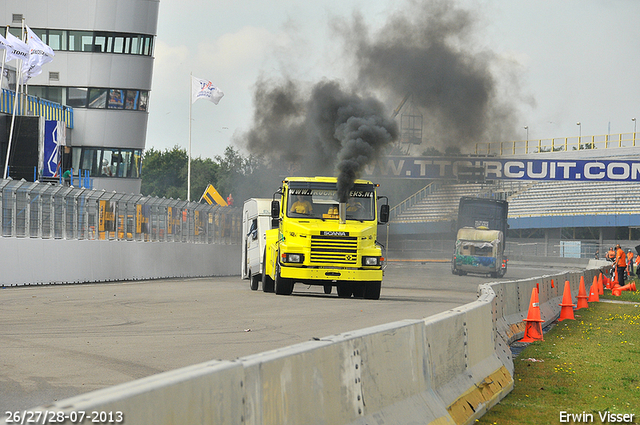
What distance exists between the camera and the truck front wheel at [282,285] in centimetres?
2212

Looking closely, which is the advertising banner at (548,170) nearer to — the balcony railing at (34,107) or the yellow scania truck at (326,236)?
the balcony railing at (34,107)

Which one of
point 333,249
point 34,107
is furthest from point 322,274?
point 34,107

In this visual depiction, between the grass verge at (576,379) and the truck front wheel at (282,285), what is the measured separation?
757 centimetres

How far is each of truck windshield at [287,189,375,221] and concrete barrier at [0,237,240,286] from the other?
25.8ft

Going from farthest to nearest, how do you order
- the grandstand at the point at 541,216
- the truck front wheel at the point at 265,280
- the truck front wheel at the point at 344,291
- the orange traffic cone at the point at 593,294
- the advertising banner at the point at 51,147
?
1. the grandstand at the point at 541,216
2. the advertising banner at the point at 51,147
3. the orange traffic cone at the point at 593,294
4. the truck front wheel at the point at 265,280
5. the truck front wheel at the point at 344,291

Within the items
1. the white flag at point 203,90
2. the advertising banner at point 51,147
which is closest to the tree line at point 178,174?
the white flag at point 203,90

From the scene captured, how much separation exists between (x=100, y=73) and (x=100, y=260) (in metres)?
28.8

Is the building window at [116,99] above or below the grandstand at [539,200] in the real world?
above

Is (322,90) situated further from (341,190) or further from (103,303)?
(103,303)

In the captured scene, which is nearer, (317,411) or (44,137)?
(317,411)

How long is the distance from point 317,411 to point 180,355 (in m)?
5.90

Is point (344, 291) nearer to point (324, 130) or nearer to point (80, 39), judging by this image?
point (324, 130)

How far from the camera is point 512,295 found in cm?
1434

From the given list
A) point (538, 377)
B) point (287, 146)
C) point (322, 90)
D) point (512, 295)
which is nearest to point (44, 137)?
point (287, 146)
